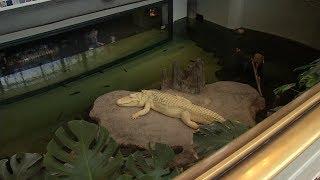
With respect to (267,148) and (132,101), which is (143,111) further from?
(267,148)

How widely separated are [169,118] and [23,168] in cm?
302

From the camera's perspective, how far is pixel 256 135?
0.54 metres

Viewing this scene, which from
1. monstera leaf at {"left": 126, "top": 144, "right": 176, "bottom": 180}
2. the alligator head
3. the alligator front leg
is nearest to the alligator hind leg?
the alligator front leg

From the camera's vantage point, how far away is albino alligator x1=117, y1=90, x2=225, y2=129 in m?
3.92

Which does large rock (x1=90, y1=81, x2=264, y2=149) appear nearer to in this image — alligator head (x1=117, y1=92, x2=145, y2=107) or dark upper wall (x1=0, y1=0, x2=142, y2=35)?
alligator head (x1=117, y1=92, x2=145, y2=107)

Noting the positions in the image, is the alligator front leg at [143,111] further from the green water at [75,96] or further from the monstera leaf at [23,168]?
the monstera leaf at [23,168]

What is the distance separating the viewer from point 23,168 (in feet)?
3.73

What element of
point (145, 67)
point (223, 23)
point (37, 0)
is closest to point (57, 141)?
point (37, 0)

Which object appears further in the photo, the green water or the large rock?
the green water

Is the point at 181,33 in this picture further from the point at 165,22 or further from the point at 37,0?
the point at 37,0

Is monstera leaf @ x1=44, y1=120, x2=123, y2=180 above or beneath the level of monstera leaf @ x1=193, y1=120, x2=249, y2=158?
above

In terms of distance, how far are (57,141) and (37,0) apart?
A: 369cm

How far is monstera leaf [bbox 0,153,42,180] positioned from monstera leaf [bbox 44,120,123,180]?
0.33 ft

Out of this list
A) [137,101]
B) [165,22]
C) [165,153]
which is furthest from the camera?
[165,22]
